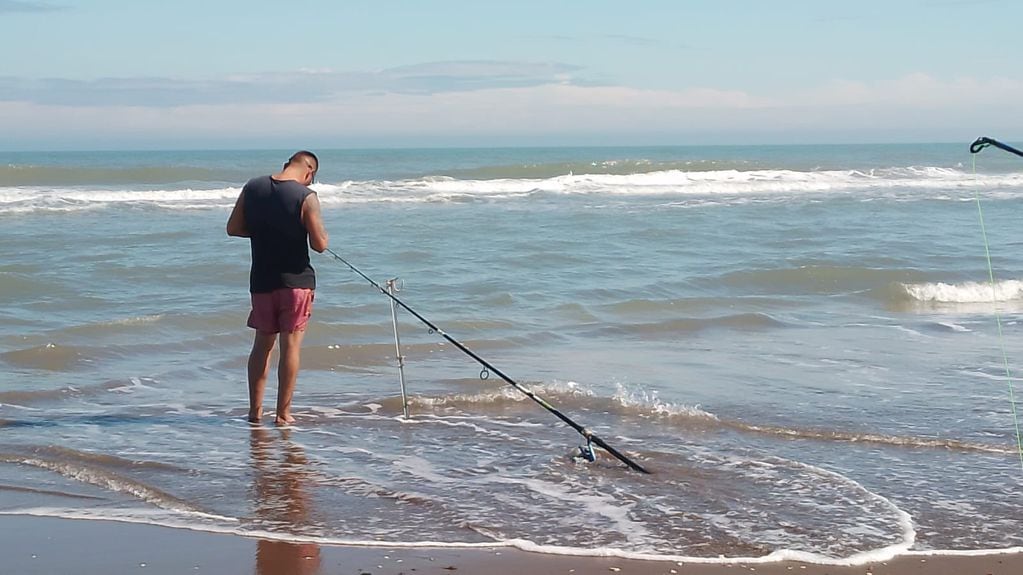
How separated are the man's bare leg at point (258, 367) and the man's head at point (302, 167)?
35.2 inches

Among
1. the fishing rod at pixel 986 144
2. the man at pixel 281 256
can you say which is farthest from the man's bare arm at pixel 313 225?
the fishing rod at pixel 986 144

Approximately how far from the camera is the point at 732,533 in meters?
4.50

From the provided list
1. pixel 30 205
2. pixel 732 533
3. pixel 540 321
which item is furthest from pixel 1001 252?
pixel 30 205

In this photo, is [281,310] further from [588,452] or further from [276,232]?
[588,452]

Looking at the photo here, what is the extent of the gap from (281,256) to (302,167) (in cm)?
50

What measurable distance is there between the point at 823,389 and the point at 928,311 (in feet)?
13.4

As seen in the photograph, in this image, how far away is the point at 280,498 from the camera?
494 cm

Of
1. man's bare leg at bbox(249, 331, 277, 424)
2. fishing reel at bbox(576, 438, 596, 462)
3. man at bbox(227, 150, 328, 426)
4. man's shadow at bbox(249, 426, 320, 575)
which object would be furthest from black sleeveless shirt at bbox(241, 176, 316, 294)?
fishing reel at bbox(576, 438, 596, 462)

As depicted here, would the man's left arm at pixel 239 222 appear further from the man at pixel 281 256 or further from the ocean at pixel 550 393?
the ocean at pixel 550 393

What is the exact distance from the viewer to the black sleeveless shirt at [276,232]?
606cm

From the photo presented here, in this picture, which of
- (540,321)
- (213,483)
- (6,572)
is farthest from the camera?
Result: (540,321)

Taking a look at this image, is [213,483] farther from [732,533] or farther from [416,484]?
[732,533]

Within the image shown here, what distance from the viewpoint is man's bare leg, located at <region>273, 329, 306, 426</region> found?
631 centimetres

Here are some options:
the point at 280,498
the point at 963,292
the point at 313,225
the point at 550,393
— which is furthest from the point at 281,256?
the point at 963,292
